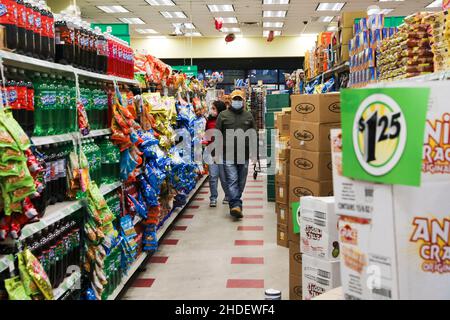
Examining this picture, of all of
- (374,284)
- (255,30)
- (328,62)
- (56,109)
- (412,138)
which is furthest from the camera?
(255,30)

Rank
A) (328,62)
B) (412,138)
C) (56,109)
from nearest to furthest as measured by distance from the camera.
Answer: (412,138)
(56,109)
(328,62)

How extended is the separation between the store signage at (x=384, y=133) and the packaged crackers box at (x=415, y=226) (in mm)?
44

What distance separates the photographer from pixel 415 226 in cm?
111

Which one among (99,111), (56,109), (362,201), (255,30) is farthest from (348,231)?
(255,30)

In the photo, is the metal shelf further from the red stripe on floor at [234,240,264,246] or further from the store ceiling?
the store ceiling

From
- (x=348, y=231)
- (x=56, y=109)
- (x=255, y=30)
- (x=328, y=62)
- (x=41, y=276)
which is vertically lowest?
(x=41, y=276)

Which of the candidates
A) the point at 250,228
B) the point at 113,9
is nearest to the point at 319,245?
the point at 250,228

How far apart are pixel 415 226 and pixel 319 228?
3.67 ft

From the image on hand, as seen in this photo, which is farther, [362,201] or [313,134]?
[313,134]

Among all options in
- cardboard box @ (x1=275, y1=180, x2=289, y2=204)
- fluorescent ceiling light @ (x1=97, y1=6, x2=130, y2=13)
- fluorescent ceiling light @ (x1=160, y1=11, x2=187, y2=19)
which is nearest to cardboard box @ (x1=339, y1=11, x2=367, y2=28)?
cardboard box @ (x1=275, y1=180, x2=289, y2=204)

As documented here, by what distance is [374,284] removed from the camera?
1.16 m

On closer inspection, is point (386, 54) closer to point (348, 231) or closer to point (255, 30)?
point (348, 231)

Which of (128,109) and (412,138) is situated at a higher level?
(128,109)
